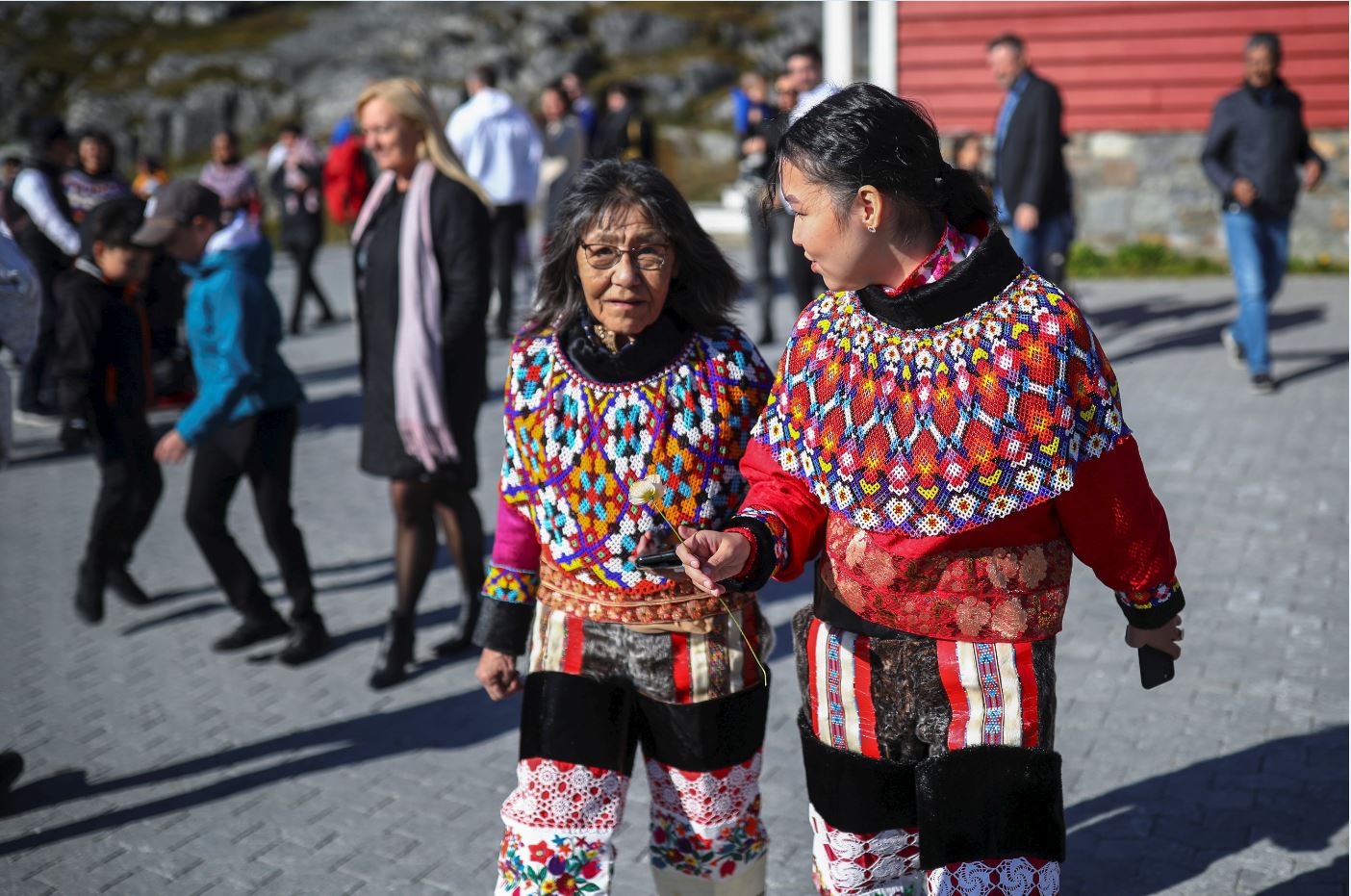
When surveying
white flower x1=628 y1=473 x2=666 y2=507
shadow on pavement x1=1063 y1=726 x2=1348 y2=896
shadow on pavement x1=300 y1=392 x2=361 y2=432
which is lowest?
shadow on pavement x1=300 y1=392 x2=361 y2=432

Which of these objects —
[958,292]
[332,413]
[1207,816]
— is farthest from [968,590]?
[332,413]

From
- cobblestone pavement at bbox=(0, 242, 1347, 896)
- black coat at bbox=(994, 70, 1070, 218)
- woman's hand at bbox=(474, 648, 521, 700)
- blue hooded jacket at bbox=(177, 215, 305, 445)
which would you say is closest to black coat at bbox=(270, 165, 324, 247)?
cobblestone pavement at bbox=(0, 242, 1347, 896)

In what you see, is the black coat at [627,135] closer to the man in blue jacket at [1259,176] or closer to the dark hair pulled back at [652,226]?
the man in blue jacket at [1259,176]

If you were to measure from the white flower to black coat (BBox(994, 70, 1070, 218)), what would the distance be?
6.08 metres

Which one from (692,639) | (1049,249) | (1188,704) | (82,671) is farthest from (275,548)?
(1049,249)

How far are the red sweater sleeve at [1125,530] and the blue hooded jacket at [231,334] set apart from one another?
11.2ft

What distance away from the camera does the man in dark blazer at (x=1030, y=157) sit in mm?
8156

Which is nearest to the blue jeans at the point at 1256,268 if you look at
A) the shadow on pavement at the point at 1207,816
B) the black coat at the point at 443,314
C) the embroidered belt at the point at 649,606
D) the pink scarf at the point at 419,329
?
the shadow on pavement at the point at 1207,816

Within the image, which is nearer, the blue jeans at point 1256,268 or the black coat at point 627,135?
the blue jeans at point 1256,268

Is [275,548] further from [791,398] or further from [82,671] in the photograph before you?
[791,398]

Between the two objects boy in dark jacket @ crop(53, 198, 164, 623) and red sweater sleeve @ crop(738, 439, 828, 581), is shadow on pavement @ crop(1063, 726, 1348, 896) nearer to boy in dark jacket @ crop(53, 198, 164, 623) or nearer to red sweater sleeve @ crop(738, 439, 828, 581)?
red sweater sleeve @ crop(738, 439, 828, 581)

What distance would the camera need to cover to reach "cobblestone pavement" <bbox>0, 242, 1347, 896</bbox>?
12.1 feet

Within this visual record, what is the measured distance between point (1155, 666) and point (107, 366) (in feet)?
14.4

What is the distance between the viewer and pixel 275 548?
5.23 meters
